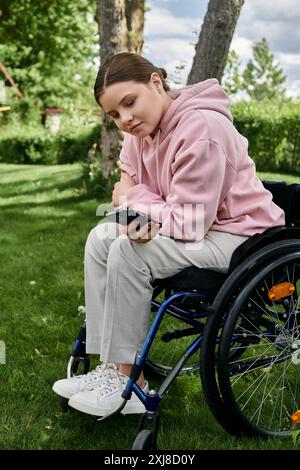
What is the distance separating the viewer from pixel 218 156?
1979 mm

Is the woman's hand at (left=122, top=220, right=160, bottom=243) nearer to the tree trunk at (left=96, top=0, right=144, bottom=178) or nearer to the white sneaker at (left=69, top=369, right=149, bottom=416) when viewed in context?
the white sneaker at (left=69, top=369, right=149, bottom=416)

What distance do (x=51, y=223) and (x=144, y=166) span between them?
4.25m

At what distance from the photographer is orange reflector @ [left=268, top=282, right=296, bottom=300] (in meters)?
2.06

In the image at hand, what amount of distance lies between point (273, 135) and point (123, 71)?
9072 mm

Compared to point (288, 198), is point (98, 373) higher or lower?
lower

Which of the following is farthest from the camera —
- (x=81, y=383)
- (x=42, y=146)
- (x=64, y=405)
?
(x=42, y=146)

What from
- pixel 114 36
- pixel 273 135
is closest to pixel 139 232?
pixel 114 36

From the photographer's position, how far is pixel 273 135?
35.3 ft

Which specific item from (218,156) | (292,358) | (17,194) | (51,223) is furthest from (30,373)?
(17,194)

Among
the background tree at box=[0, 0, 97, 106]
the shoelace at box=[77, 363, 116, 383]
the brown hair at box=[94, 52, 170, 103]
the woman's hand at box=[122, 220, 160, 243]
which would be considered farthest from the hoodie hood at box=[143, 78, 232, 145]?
the background tree at box=[0, 0, 97, 106]

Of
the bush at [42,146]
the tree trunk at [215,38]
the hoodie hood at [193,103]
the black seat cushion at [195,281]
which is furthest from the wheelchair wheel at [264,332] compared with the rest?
the bush at [42,146]

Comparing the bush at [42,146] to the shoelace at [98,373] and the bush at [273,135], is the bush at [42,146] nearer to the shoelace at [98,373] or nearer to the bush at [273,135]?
the bush at [273,135]

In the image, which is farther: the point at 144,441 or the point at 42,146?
the point at 42,146

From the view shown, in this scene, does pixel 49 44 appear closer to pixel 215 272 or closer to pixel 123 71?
pixel 123 71
